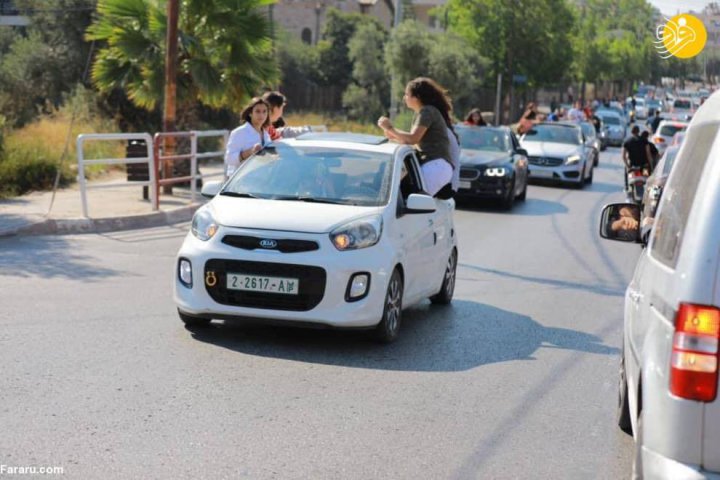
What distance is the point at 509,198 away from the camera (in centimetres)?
2242

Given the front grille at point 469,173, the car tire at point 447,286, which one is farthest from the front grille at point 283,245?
the front grille at point 469,173

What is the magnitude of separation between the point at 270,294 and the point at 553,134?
2272cm

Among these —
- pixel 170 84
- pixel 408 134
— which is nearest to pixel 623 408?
pixel 408 134

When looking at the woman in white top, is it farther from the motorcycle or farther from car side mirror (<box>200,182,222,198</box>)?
the motorcycle

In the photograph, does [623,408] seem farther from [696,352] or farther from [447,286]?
[447,286]

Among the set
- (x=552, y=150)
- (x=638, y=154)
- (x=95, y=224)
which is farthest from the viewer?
(x=552, y=150)

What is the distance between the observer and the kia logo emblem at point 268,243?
8.70 meters

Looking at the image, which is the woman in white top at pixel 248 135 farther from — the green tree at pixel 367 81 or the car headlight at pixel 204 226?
the green tree at pixel 367 81

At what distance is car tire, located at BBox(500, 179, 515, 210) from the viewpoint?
22.3 m

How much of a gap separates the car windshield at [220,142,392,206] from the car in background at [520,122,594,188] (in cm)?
1953

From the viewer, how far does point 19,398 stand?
695cm

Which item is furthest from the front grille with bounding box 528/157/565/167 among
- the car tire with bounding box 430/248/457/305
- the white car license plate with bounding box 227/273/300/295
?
the white car license plate with bounding box 227/273/300/295

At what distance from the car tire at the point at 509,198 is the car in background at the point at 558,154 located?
651 cm

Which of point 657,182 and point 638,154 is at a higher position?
point 657,182
